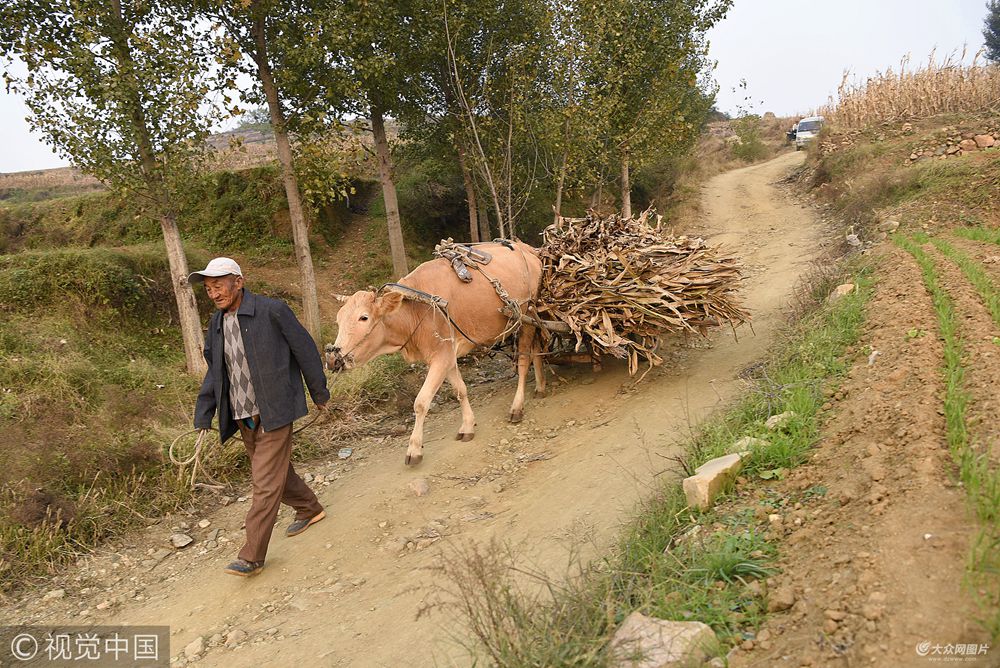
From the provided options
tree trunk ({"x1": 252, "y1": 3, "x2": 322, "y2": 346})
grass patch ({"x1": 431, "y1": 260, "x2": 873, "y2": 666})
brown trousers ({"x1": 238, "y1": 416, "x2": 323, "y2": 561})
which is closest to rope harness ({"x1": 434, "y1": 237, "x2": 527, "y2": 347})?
brown trousers ({"x1": 238, "y1": 416, "x2": 323, "y2": 561})

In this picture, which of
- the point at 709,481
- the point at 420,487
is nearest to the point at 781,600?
the point at 709,481

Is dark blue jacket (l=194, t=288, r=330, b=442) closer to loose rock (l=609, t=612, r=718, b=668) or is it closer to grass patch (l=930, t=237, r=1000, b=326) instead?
loose rock (l=609, t=612, r=718, b=668)

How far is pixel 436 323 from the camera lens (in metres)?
5.75

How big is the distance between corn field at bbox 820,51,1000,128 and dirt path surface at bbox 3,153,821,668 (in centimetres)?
1632

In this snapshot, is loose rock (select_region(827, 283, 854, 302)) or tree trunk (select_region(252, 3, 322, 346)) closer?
loose rock (select_region(827, 283, 854, 302))

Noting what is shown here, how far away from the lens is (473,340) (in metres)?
6.09

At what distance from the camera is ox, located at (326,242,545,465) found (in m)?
5.27

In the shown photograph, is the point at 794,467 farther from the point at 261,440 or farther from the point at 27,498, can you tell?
the point at 27,498

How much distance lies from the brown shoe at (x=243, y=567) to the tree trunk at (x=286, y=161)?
535 cm

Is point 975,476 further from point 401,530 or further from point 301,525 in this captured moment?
point 301,525

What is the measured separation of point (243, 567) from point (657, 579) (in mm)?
2998

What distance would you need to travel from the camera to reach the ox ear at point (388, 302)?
5383mm

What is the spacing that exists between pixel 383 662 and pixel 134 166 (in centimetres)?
770

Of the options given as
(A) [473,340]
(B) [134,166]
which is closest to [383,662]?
(A) [473,340]
